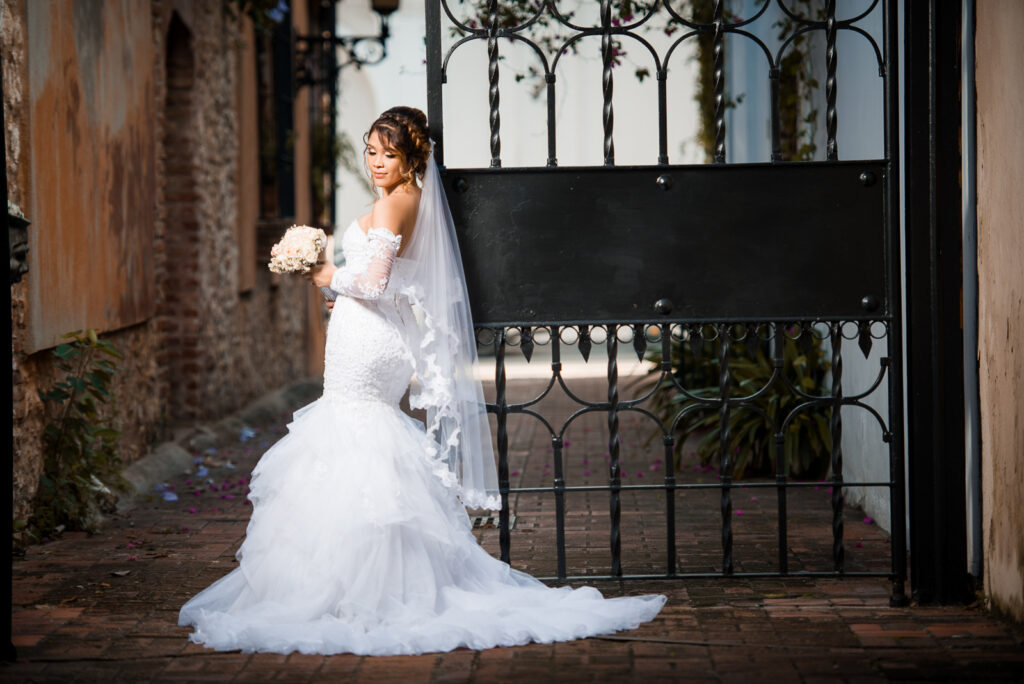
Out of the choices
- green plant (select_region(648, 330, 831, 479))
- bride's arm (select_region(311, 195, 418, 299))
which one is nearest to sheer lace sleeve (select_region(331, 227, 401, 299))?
bride's arm (select_region(311, 195, 418, 299))

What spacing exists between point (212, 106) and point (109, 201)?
2.70 meters

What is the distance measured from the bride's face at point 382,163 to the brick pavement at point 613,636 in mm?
1595

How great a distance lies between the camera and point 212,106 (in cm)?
936

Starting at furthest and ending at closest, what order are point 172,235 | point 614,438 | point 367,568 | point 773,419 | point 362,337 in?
point 172,235
point 773,419
point 614,438
point 362,337
point 367,568

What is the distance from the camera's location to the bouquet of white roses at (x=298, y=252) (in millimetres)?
4105

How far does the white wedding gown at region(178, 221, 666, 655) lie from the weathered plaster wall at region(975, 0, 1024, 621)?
1150 mm

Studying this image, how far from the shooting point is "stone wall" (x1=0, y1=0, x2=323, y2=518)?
5410 mm

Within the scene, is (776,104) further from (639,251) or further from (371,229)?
(371,229)

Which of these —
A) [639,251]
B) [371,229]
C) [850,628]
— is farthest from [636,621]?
[371,229]

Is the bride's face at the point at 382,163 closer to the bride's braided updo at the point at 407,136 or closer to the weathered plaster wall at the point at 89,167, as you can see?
the bride's braided updo at the point at 407,136

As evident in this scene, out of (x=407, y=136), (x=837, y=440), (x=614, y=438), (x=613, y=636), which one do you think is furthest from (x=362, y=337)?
(x=837, y=440)

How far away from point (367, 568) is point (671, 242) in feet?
5.08

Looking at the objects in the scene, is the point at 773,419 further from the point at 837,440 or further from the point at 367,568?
the point at 367,568

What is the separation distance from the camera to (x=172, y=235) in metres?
8.82
